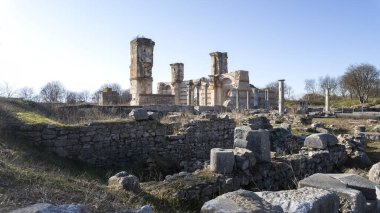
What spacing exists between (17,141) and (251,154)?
5.69m

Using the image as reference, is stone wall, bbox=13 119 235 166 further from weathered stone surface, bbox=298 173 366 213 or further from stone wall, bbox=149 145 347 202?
weathered stone surface, bbox=298 173 366 213

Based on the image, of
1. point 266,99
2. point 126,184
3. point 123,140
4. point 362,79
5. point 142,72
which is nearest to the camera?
point 126,184

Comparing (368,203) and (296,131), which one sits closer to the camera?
(368,203)

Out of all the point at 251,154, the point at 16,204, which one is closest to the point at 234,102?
the point at 251,154

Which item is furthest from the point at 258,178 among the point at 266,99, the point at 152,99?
the point at 266,99

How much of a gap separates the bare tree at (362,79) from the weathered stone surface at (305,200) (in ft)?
189

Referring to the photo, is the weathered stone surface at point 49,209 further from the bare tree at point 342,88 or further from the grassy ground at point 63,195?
the bare tree at point 342,88

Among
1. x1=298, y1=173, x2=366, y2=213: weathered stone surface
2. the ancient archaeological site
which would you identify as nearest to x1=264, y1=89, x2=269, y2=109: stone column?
the ancient archaeological site

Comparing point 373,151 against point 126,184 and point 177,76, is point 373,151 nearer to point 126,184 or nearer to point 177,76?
point 126,184

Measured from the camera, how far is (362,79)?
55.6m

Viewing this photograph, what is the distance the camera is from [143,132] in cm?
1013

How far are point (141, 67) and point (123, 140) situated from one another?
1507cm

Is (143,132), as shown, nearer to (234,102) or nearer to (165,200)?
(165,200)

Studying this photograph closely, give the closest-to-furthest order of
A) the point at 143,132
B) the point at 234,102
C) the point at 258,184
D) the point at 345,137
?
the point at 258,184
the point at 143,132
the point at 345,137
the point at 234,102
